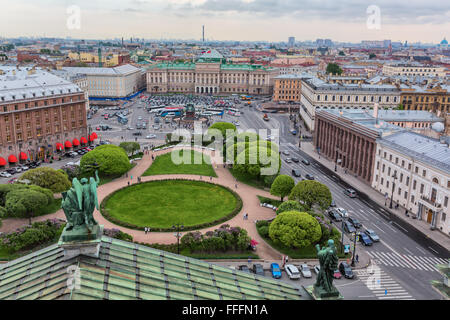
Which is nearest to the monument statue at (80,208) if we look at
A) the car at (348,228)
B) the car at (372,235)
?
the car at (372,235)

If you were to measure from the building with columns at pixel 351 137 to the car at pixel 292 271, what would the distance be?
45.6 metres

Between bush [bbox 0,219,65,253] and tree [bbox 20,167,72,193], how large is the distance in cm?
1704

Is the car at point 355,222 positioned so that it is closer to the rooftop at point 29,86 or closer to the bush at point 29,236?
the bush at point 29,236

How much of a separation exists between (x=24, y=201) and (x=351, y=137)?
253ft

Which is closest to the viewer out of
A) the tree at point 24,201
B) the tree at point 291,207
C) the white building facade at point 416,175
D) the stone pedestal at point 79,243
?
the stone pedestal at point 79,243

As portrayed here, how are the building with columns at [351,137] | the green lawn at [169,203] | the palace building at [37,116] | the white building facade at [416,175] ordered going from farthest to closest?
the palace building at [37,116]
the building with columns at [351,137]
the green lawn at [169,203]
the white building facade at [416,175]

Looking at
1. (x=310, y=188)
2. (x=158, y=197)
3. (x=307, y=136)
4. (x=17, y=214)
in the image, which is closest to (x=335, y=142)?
(x=307, y=136)

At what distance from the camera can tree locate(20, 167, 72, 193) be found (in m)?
78.8

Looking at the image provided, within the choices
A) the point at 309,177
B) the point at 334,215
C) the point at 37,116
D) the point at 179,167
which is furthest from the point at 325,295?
the point at 37,116

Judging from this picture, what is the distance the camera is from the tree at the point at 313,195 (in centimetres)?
7119

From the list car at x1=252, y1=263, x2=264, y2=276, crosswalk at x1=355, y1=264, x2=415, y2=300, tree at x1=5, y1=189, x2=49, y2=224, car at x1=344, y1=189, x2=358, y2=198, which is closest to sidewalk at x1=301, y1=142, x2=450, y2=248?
car at x1=344, y1=189, x2=358, y2=198

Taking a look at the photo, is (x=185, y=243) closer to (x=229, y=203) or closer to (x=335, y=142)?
(x=229, y=203)

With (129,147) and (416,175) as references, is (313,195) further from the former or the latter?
(129,147)

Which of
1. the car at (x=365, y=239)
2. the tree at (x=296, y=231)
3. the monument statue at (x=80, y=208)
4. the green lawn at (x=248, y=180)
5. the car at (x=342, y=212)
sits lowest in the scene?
the car at (x=365, y=239)
